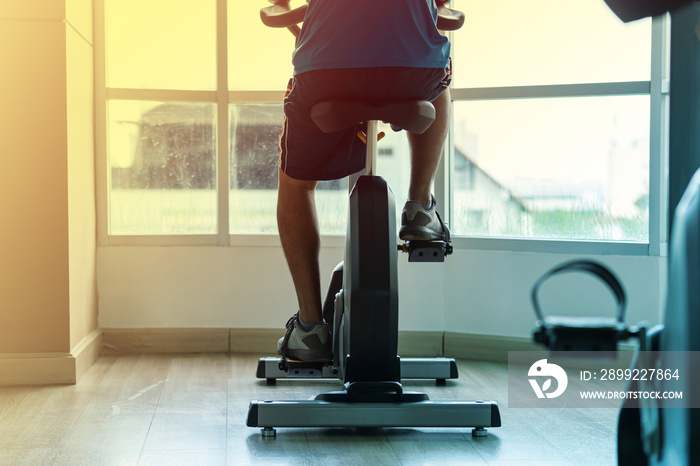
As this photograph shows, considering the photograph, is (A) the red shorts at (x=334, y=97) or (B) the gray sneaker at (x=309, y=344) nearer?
(A) the red shorts at (x=334, y=97)

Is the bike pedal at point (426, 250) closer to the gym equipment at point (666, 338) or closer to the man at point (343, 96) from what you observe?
the man at point (343, 96)

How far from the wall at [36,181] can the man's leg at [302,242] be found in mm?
840

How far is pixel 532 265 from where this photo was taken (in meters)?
2.69

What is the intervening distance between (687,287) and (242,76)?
2.52 meters

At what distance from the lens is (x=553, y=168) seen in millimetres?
2719

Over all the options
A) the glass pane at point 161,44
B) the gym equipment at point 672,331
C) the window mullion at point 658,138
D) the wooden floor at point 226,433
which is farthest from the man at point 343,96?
the glass pane at point 161,44

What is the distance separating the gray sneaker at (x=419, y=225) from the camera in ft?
5.74

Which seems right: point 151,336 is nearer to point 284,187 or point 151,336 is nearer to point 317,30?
point 284,187

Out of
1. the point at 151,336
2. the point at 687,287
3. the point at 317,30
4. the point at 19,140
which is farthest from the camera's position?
the point at 151,336

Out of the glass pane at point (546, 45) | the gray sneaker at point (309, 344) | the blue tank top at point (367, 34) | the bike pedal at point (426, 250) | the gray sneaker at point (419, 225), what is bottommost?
the gray sneaker at point (309, 344)

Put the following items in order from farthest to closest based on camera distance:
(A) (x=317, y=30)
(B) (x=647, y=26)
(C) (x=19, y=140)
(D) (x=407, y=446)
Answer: (B) (x=647, y=26) → (C) (x=19, y=140) → (D) (x=407, y=446) → (A) (x=317, y=30)

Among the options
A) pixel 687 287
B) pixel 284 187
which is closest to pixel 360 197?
pixel 284 187
